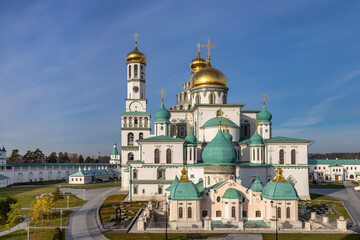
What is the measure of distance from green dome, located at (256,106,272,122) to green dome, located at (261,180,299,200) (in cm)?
2109

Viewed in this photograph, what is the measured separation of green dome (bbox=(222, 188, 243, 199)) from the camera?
2836 centimetres

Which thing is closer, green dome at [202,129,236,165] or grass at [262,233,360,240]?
grass at [262,233,360,240]

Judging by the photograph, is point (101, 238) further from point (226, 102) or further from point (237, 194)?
point (226, 102)

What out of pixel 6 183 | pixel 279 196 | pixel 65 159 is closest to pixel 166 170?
pixel 279 196

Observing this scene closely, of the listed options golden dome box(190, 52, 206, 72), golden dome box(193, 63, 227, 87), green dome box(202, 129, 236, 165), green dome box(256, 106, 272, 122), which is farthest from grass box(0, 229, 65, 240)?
golden dome box(190, 52, 206, 72)

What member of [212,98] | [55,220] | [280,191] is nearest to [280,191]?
[280,191]

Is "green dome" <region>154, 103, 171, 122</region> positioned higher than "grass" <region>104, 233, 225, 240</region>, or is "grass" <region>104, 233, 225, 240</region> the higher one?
"green dome" <region>154, 103, 171, 122</region>

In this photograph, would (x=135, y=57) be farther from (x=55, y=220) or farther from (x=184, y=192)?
(x=184, y=192)

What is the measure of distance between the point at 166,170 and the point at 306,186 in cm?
1899

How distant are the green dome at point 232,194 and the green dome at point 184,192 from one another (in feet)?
8.10

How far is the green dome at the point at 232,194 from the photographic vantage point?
28359 millimetres

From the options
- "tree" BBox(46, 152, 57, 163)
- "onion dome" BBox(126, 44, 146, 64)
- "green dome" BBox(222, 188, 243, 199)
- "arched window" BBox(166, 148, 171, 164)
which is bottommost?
"green dome" BBox(222, 188, 243, 199)

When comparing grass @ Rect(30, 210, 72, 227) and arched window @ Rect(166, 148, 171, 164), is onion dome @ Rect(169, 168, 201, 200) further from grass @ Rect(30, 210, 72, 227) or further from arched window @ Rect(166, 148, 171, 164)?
arched window @ Rect(166, 148, 171, 164)

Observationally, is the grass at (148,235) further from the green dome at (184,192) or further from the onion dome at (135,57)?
the onion dome at (135,57)
